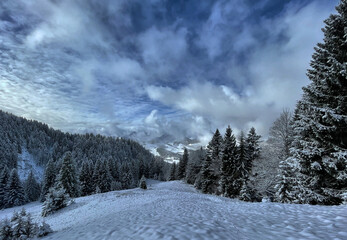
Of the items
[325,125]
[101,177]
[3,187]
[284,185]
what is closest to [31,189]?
[3,187]

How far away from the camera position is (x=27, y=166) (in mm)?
102562

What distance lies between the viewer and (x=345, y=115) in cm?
873

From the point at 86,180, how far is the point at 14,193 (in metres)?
19.1

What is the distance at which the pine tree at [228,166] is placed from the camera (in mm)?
29656

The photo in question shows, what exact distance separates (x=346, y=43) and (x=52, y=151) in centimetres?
15876

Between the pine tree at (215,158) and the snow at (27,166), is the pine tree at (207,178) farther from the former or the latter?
the snow at (27,166)

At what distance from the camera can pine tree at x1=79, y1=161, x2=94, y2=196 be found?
53016 mm

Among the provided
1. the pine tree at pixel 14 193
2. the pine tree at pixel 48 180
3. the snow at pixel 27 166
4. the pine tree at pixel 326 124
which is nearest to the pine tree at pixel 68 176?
the pine tree at pixel 48 180

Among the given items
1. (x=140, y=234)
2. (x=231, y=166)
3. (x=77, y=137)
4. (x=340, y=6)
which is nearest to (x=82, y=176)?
(x=231, y=166)

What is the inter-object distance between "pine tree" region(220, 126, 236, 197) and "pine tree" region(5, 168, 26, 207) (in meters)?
59.7

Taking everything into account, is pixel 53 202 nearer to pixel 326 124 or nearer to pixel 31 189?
pixel 326 124

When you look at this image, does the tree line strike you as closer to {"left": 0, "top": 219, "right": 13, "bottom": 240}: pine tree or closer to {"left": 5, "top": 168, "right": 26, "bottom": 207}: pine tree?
{"left": 0, "top": 219, "right": 13, "bottom": 240}: pine tree

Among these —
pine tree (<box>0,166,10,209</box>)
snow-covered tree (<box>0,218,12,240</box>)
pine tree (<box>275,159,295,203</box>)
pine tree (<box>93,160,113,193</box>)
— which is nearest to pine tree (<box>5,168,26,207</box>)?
pine tree (<box>0,166,10,209</box>)

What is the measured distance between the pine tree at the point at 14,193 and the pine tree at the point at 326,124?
69138 millimetres
